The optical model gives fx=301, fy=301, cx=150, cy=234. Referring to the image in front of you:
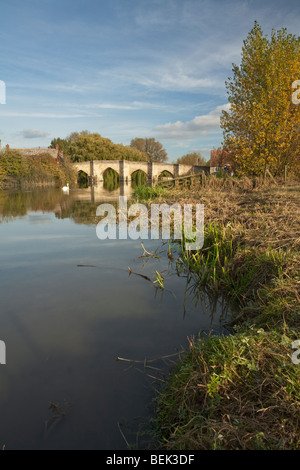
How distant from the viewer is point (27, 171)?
107 ft

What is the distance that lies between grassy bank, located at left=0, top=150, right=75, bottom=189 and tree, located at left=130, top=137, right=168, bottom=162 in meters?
50.1

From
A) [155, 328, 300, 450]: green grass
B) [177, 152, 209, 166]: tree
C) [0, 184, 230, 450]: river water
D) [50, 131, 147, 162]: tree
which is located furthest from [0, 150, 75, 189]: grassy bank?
[177, 152, 209, 166]: tree

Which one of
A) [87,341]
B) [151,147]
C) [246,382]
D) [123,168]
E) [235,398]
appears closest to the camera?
[235,398]

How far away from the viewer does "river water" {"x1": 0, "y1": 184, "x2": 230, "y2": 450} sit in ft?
7.19

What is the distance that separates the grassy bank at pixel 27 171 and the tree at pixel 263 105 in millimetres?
23258

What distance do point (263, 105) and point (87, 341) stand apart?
47.8 feet

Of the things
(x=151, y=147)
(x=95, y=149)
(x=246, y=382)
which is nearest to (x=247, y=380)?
(x=246, y=382)

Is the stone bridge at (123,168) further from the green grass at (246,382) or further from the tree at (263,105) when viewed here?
the green grass at (246,382)

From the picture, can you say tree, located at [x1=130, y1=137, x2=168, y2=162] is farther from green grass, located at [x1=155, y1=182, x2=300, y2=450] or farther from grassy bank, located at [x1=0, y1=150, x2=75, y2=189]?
green grass, located at [x1=155, y1=182, x2=300, y2=450]

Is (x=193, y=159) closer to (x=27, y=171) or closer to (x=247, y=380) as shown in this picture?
(x=27, y=171)

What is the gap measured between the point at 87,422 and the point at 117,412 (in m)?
0.23

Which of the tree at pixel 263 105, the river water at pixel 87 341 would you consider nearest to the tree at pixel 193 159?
the tree at pixel 263 105
